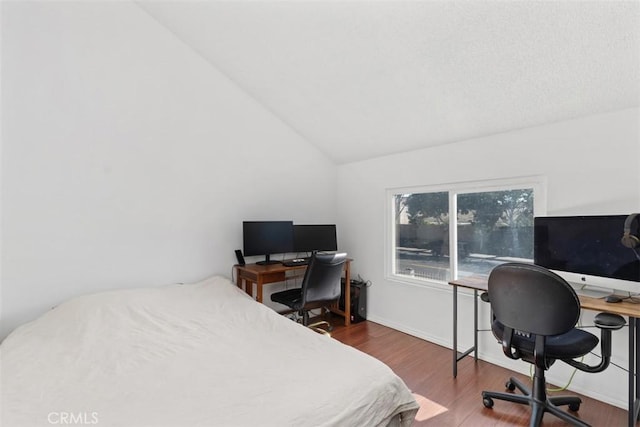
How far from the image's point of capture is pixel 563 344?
1.76 meters

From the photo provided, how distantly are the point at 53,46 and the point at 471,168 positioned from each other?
3653 millimetres

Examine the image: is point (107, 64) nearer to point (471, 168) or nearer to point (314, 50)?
point (314, 50)

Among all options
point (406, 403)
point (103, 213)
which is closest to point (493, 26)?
point (406, 403)

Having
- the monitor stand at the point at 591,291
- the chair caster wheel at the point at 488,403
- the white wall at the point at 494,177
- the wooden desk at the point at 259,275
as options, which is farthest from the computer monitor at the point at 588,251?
the wooden desk at the point at 259,275

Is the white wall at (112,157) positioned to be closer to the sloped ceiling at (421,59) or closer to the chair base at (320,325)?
the sloped ceiling at (421,59)

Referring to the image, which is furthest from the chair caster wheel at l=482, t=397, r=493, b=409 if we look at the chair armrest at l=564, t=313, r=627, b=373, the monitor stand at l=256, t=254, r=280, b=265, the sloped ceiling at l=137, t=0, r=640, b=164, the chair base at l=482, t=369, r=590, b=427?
the monitor stand at l=256, t=254, r=280, b=265

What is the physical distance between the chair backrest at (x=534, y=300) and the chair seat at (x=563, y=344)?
14 centimetres

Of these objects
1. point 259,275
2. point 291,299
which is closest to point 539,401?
point 291,299

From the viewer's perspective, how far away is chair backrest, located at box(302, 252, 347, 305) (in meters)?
2.82

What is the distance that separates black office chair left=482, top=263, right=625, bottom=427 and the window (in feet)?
3.09

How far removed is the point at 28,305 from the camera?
2.17 m

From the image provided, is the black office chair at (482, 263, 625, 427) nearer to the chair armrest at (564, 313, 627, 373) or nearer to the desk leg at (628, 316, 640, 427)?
the chair armrest at (564, 313, 627, 373)

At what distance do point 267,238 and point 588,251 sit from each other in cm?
275

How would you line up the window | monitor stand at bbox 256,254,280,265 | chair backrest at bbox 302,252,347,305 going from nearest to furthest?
the window, chair backrest at bbox 302,252,347,305, monitor stand at bbox 256,254,280,265
